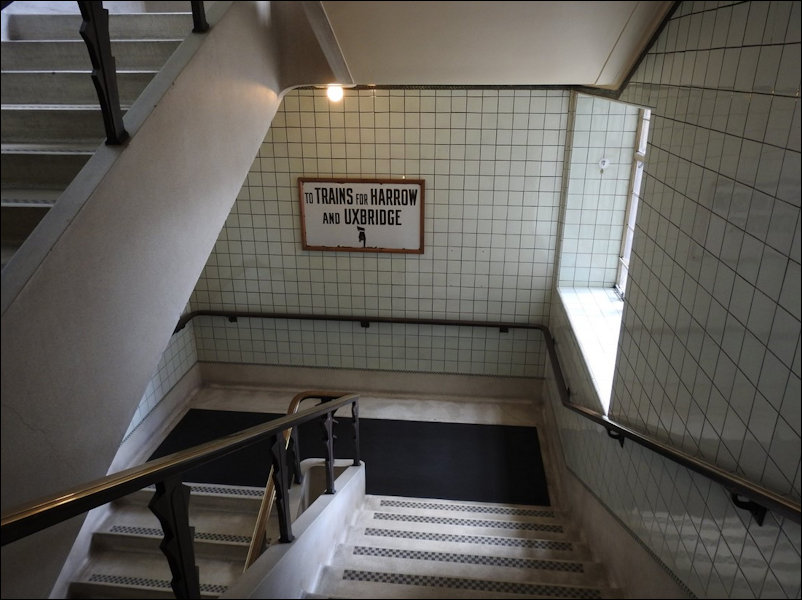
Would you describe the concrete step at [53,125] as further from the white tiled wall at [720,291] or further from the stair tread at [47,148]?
the white tiled wall at [720,291]

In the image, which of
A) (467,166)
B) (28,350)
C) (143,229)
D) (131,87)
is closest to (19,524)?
(28,350)

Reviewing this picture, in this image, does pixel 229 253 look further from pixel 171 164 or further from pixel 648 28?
pixel 648 28

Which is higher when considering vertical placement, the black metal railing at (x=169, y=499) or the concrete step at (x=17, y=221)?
the concrete step at (x=17, y=221)

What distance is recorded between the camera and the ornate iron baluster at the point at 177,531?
1655mm

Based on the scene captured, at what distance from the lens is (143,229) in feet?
6.65

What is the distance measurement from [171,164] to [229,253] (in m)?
3.86

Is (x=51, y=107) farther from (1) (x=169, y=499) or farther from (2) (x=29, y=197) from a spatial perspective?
(1) (x=169, y=499)

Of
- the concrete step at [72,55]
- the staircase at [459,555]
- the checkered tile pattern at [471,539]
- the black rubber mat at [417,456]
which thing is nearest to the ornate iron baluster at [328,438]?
the staircase at [459,555]

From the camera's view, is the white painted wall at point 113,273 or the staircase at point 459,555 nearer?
the white painted wall at point 113,273

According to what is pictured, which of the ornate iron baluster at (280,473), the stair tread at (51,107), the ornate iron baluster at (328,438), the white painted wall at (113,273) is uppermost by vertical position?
the stair tread at (51,107)

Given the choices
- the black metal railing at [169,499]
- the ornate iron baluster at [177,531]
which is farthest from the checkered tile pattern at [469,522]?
the ornate iron baluster at [177,531]

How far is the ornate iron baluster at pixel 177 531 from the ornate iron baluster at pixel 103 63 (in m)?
1.16

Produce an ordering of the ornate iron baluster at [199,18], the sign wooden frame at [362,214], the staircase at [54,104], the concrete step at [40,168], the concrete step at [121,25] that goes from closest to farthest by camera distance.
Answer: the staircase at [54,104]
the concrete step at [40,168]
the ornate iron baluster at [199,18]
the concrete step at [121,25]
the sign wooden frame at [362,214]

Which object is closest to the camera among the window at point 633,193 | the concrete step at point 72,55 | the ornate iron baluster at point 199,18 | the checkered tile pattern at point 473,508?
the ornate iron baluster at point 199,18
